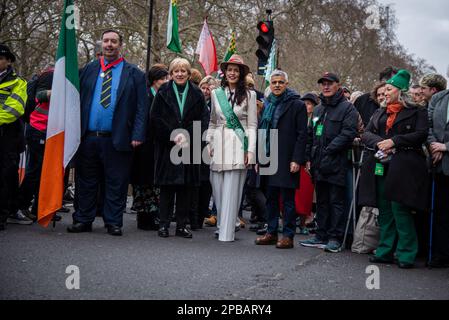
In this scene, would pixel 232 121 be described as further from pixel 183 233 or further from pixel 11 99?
pixel 11 99

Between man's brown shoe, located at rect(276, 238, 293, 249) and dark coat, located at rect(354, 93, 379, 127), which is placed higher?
dark coat, located at rect(354, 93, 379, 127)

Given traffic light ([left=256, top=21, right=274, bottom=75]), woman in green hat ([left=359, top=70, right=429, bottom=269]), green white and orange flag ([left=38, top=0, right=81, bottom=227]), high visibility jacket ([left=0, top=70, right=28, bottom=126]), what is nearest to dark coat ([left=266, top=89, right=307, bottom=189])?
woman in green hat ([left=359, top=70, right=429, bottom=269])

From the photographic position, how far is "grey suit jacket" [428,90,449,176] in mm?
6566

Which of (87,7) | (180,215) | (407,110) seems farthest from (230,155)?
(87,7)

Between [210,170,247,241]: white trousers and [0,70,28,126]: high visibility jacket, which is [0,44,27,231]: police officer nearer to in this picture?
[0,70,28,126]: high visibility jacket

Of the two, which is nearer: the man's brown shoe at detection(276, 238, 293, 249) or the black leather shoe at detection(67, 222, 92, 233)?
the man's brown shoe at detection(276, 238, 293, 249)

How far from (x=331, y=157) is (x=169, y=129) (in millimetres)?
2004

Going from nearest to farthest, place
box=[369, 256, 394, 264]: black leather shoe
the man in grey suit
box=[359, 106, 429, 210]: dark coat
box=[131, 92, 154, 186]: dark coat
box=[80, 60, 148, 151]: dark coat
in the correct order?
box=[359, 106, 429, 210]: dark coat → the man in grey suit → box=[369, 256, 394, 264]: black leather shoe → box=[80, 60, 148, 151]: dark coat → box=[131, 92, 154, 186]: dark coat

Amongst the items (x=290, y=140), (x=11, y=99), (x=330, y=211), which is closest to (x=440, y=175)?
(x=330, y=211)

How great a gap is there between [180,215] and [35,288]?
3.22m

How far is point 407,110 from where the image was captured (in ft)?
22.1

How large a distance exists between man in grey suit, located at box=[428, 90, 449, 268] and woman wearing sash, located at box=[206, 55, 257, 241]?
213cm

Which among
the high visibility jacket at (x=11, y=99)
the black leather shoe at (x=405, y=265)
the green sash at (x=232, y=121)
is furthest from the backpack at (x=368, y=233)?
the high visibility jacket at (x=11, y=99)
